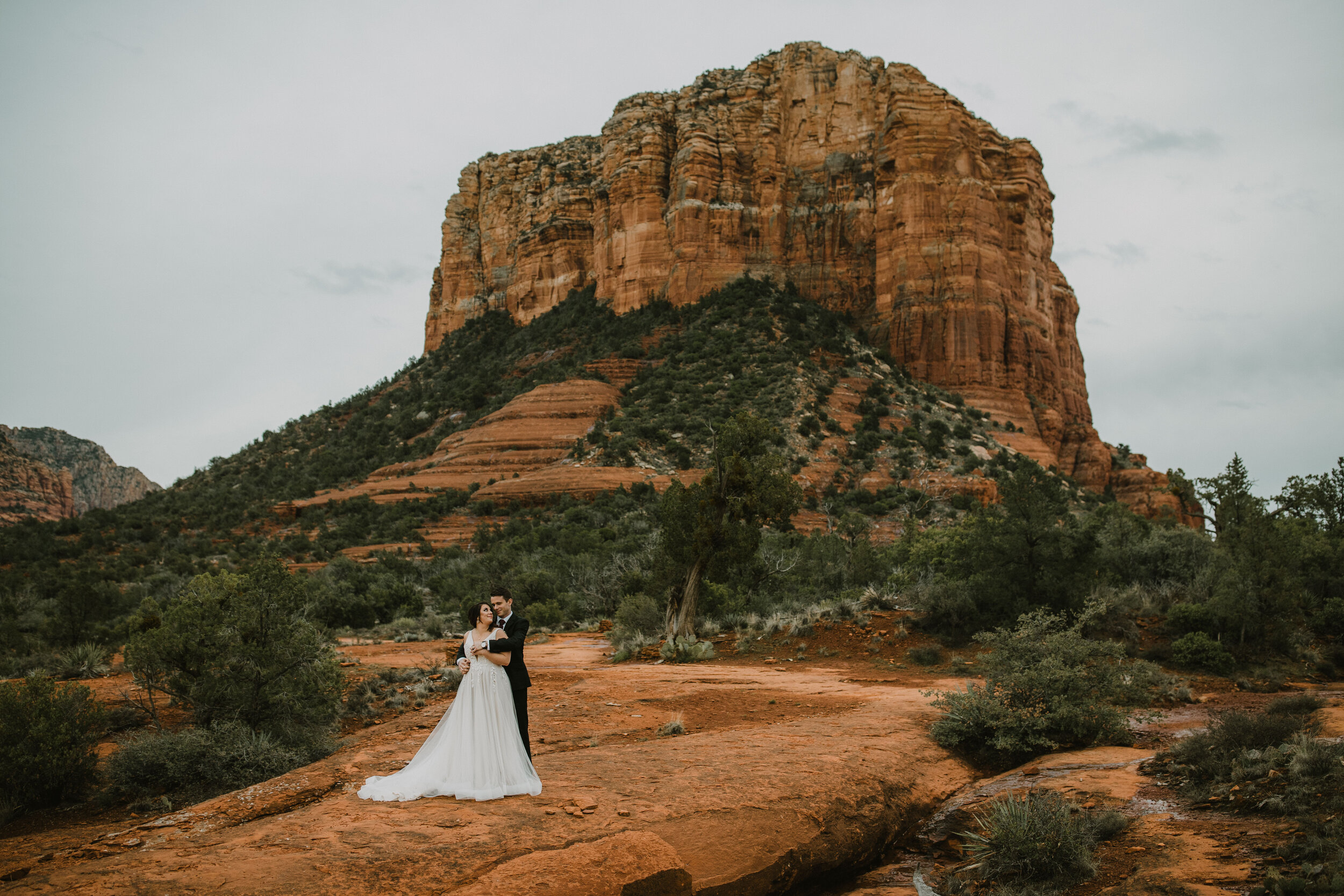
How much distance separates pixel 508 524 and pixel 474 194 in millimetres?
52910

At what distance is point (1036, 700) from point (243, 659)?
340 inches

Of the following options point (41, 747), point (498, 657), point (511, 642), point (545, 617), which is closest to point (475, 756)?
point (498, 657)

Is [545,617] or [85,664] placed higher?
[545,617]

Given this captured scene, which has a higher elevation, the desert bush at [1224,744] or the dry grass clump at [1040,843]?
the desert bush at [1224,744]

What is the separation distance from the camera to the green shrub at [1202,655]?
13234 millimetres

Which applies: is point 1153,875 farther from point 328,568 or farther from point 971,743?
point 328,568

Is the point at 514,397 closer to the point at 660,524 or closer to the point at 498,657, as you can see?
the point at 660,524

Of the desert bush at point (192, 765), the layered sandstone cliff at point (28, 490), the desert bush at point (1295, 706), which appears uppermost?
the layered sandstone cliff at point (28, 490)

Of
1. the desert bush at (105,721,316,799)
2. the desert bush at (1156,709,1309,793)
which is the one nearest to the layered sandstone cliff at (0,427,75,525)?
the desert bush at (105,721,316,799)

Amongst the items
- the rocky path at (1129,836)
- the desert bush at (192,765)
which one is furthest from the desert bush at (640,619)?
the rocky path at (1129,836)

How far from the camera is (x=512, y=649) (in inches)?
237

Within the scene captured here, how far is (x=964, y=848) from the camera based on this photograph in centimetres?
592

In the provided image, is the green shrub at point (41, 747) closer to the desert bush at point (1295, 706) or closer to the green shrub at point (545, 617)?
the desert bush at point (1295, 706)

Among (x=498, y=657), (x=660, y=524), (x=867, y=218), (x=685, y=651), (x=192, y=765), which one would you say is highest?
(x=867, y=218)
